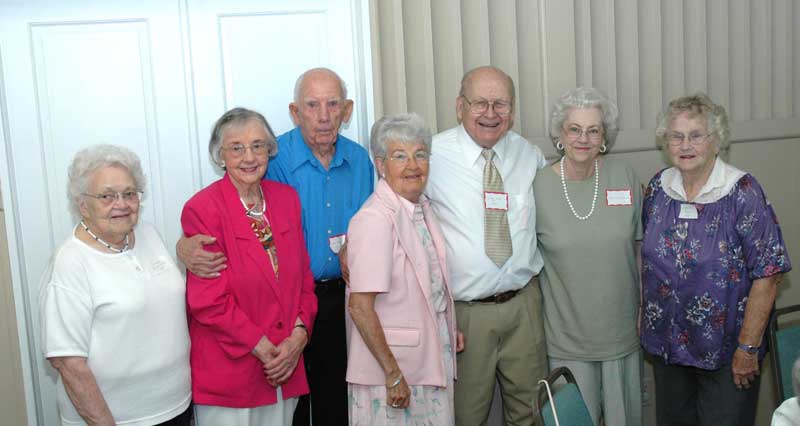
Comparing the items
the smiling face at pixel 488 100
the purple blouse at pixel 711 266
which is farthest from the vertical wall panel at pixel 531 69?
the purple blouse at pixel 711 266

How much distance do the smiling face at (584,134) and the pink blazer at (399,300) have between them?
2.81ft

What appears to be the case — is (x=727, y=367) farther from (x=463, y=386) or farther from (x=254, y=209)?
(x=254, y=209)

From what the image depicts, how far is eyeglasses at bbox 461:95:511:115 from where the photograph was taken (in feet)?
9.82

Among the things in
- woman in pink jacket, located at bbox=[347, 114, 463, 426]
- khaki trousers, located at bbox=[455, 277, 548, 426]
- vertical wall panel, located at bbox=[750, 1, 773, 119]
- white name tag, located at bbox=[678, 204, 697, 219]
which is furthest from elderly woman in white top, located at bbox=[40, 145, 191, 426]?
vertical wall panel, located at bbox=[750, 1, 773, 119]

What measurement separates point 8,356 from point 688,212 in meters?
3.11

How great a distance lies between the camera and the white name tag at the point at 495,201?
2.96 meters

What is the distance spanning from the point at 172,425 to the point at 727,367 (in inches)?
85.0

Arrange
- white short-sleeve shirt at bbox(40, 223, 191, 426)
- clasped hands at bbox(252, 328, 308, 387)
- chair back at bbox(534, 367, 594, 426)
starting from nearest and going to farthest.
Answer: chair back at bbox(534, 367, 594, 426)
white short-sleeve shirt at bbox(40, 223, 191, 426)
clasped hands at bbox(252, 328, 308, 387)

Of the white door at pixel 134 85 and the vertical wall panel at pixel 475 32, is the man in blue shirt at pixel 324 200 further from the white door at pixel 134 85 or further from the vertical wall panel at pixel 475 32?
the vertical wall panel at pixel 475 32

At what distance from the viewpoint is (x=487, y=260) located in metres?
2.91

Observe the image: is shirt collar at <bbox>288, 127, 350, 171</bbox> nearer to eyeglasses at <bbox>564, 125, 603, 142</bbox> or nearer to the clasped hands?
the clasped hands

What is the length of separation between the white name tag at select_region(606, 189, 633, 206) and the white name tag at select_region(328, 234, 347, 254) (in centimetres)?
115

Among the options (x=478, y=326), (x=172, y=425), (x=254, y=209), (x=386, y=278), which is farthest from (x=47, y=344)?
(x=478, y=326)

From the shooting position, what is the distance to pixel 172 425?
244 cm
